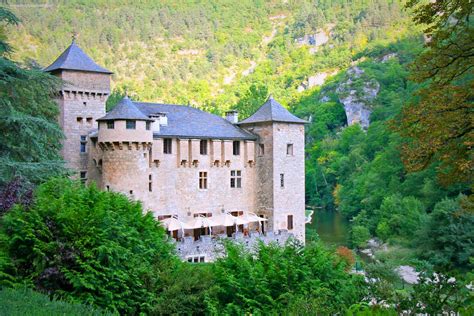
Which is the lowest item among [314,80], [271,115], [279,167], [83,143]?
[279,167]

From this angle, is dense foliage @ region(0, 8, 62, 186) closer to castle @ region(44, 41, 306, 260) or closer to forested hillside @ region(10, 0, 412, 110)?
castle @ region(44, 41, 306, 260)

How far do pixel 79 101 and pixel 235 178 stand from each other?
9394mm

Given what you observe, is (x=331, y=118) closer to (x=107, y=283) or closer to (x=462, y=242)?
(x=462, y=242)

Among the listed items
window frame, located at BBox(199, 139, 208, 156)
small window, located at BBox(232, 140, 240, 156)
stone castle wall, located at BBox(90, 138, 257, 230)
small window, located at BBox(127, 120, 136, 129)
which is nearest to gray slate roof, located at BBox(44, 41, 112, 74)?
small window, located at BBox(127, 120, 136, 129)

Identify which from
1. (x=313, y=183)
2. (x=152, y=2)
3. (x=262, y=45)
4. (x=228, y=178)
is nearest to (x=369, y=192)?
(x=313, y=183)

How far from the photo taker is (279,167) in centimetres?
3175

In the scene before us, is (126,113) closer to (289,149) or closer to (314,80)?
(289,149)

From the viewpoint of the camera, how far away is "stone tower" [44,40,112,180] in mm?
28359

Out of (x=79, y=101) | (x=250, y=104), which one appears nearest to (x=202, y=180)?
(x=79, y=101)

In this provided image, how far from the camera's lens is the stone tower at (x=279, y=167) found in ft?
104

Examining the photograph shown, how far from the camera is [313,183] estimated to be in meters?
77.4

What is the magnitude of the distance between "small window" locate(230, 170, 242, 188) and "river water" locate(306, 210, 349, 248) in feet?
29.4

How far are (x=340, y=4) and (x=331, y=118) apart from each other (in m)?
91.1

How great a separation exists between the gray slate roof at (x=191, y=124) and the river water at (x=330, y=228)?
35.7ft
